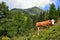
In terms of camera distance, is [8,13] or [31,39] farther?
[8,13]

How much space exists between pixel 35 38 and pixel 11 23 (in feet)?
125

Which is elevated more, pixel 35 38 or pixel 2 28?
pixel 35 38

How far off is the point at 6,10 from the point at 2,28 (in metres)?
5.16

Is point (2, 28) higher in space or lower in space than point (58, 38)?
lower

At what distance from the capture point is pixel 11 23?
53.8m

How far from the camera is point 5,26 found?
5109cm

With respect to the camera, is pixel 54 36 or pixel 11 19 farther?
pixel 11 19

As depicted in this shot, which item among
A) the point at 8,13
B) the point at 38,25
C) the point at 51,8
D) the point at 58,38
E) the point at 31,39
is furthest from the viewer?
the point at 51,8

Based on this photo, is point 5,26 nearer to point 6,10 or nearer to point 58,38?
point 6,10

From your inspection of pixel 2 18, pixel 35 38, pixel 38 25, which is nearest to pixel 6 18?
pixel 2 18

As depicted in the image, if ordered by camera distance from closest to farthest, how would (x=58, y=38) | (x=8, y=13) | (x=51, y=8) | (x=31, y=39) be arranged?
1. (x=58, y=38)
2. (x=31, y=39)
3. (x=8, y=13)
4. (x=51, y=8)

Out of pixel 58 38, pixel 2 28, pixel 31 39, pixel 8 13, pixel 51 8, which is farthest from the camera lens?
pixel 51 8

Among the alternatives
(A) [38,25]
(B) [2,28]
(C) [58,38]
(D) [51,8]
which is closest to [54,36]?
(C) [58,38]

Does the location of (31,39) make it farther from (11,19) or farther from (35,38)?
(11,19)
